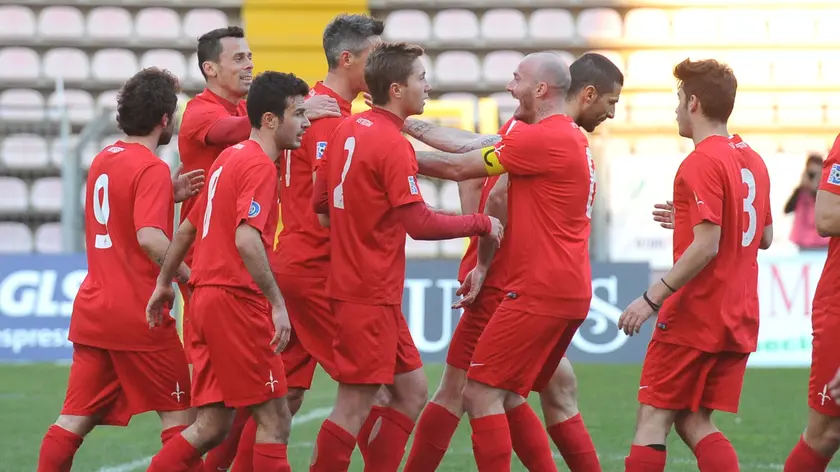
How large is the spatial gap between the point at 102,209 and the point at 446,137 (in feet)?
5.00

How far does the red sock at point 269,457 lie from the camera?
16.4ft

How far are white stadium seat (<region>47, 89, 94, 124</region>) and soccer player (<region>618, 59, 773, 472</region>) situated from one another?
11437mm

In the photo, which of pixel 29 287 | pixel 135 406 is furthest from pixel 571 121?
pixel 29 287

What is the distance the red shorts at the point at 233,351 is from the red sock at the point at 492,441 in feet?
2.79

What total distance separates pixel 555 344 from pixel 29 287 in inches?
334

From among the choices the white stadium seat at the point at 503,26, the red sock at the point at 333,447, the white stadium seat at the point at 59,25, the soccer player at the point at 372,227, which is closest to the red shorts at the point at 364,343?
the soccer player at the point at 372,227

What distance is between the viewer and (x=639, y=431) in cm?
516

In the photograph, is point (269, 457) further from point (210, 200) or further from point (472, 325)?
point (472, 325)

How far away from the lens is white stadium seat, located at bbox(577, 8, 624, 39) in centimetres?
1758

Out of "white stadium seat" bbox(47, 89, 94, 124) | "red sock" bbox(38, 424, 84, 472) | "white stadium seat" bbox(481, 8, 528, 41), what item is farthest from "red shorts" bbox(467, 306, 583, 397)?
"white stadium seat" bbox(481, 8, 528, 41)

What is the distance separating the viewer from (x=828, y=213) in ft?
16.5

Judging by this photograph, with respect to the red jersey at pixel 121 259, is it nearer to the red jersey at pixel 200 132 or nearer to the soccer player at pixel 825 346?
the red jersey at pixel 200 132

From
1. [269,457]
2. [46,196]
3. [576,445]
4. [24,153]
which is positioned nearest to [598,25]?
[46,196]

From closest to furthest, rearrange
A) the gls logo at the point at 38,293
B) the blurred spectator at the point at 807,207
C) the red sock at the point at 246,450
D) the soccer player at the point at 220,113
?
the red sock at the point at 246,450 < the soccer player at the point at 220,113 < the gls logo at the point at 38,293 < the blurred spectator at the point at 807,207
